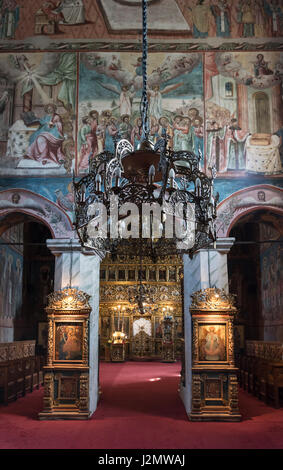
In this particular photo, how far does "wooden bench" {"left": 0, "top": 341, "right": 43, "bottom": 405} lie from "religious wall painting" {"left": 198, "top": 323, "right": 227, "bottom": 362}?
4.80 meters

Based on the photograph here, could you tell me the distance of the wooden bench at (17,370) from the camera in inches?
421

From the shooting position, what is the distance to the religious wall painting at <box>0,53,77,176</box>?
417 inches

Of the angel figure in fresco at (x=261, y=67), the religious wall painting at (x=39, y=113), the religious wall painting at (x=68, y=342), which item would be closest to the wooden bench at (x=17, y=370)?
the religious wall painting at (x=68, y=342)

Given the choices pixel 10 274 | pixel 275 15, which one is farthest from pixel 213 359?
pixel 10 274

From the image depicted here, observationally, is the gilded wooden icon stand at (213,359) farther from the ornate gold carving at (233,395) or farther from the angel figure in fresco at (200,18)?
the angel figure in fresco at (200,18)

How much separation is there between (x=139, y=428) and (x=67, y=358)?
89.6 inches

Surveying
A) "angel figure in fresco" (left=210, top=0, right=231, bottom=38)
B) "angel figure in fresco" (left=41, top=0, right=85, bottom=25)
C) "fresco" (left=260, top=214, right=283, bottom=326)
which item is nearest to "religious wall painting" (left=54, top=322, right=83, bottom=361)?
"fresco" (left=260, top=214, right=283, bottom=326)

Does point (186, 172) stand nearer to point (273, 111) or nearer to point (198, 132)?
point (198, 132)

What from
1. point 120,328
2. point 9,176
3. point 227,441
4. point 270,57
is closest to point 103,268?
point 120,328

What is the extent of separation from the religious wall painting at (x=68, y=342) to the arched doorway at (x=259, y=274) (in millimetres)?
4296

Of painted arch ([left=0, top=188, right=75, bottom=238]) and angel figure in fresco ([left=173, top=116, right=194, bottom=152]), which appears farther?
angel figure in fresco ([left=173, top=116, right=194, bottom=152])

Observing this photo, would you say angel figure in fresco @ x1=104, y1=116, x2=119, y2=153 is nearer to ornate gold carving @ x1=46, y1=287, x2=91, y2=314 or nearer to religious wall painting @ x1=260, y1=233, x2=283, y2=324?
ornate gold carving @ x1=46, y1=287, x2=91, y2=314

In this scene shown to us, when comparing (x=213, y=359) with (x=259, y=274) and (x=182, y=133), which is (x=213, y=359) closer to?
(x=182, y=133)

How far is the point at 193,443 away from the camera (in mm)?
7258
